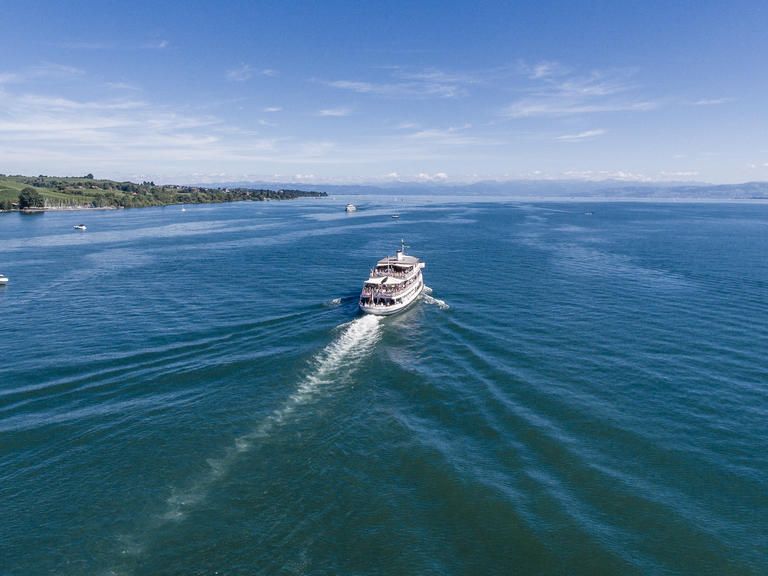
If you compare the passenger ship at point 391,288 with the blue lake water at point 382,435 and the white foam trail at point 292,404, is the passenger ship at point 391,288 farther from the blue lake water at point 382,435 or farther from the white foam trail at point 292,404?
the white foam trail at point 292,404

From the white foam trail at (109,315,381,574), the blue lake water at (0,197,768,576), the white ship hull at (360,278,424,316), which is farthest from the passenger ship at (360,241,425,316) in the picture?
the white foam trail at (109,315,381,574)

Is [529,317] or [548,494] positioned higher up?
[529,317]

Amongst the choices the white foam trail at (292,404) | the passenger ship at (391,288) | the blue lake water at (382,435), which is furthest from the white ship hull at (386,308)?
the blue lake water at (382,435)

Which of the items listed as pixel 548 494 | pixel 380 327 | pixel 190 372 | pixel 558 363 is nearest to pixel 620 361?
pixel 558 363

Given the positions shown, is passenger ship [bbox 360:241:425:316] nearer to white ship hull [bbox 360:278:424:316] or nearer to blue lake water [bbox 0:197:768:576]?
white ship hull [bbox 360:278:424:316]

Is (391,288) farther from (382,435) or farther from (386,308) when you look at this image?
(382,435)

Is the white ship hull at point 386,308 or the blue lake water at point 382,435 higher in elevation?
the white ship hull at point 386,308

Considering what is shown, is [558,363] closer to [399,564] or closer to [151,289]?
[399,564]
